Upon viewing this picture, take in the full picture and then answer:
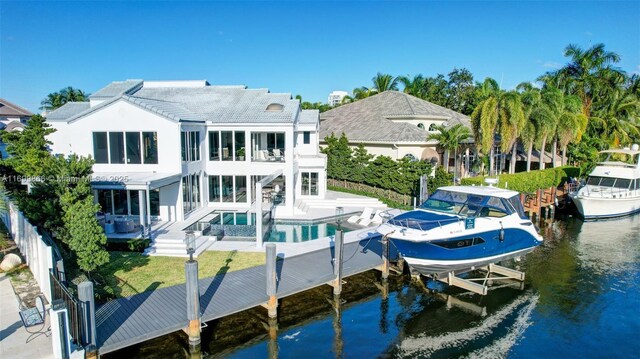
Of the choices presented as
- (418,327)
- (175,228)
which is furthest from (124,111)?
(418,327)

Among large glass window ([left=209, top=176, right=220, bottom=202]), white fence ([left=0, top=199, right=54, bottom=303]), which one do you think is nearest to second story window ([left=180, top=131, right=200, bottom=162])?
large glass window ([left=209, top=176, right=220, bottom=202])

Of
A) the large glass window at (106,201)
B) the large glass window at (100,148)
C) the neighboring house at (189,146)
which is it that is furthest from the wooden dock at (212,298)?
the large glass window at (100,148)

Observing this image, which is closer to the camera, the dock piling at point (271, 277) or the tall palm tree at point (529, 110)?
the dock piling at point (271, 277)

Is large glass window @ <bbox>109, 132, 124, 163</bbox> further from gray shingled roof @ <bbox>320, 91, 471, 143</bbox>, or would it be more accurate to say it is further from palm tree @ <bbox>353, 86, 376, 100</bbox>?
palm tree @ <bbox>353, 86, 376, 100</bbox>

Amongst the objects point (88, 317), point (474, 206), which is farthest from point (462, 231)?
point (88, 317)

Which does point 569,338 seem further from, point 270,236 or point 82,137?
point 82,137

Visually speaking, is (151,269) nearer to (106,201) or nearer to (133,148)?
(106,201)

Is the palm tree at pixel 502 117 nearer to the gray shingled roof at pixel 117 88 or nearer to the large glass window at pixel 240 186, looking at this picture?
the large glass window at pixel 240 186
